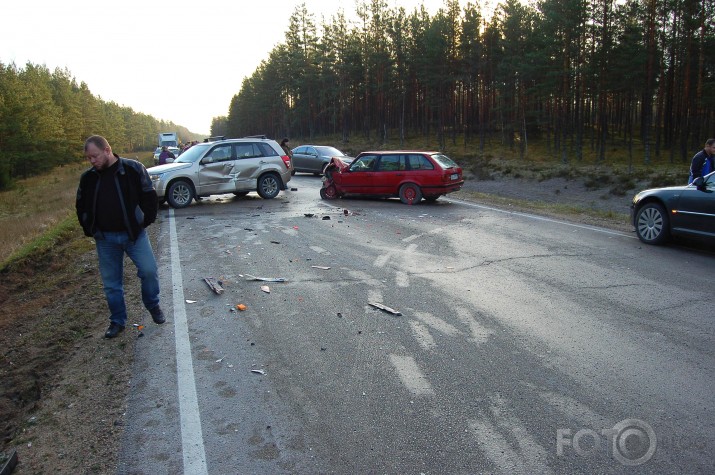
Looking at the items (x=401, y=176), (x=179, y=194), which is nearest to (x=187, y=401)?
(x=179, y=194)

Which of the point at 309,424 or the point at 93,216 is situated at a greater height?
the point at 93,216

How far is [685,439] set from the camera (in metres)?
3.34

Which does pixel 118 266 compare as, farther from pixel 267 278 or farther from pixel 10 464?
pixel 10 464

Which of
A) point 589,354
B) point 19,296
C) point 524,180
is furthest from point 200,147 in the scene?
point 524,180

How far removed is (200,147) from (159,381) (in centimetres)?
1295

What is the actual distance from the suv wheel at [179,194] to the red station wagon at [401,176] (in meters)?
4.47

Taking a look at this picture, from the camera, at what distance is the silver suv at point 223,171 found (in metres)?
15.5

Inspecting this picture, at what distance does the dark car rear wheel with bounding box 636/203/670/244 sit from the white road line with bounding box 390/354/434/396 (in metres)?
7.01

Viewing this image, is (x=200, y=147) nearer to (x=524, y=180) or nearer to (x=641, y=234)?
(x=641, y=234)

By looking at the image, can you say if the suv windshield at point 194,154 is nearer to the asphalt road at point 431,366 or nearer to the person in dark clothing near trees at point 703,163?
the asphalt road at point 431,366

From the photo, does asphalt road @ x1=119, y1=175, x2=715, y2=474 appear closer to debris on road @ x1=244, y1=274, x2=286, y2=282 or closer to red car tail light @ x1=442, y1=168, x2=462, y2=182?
debris on road @ x1=244, y1=274, x2=286, y2=282

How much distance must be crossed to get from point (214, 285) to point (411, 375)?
3593mm

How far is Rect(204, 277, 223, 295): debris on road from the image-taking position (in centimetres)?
672

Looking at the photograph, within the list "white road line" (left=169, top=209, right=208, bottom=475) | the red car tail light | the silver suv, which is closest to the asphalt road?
"white road line" (left=169, top=209, right=208, bottom=475)
